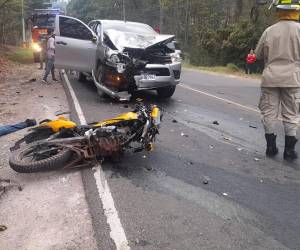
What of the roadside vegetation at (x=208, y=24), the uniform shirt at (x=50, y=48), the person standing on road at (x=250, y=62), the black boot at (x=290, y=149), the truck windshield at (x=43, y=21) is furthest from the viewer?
the roadside vegetation at (x=208, y=24)

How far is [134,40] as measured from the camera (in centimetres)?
1013

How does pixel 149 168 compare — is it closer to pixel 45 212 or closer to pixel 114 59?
pixel 45 212

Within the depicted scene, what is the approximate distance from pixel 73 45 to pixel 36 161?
6807mm

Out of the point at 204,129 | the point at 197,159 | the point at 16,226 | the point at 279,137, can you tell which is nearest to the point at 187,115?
the point at 204,129

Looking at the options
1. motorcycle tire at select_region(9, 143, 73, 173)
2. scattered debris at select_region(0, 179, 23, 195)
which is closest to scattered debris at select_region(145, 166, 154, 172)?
motorcycle tire at select_region(9, 143, 73, 173)

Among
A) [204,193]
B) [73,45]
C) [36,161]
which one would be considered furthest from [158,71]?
[204,193]

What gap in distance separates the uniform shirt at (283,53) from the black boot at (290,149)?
751 mm

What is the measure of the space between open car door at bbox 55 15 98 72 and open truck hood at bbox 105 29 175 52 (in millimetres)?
866

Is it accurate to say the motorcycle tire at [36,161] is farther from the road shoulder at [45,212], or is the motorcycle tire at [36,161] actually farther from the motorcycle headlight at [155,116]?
the motorcycle headlight at [155,116]

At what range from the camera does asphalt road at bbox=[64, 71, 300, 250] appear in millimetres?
3750

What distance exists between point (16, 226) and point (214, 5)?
4155 cm

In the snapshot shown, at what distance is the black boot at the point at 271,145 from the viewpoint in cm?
611

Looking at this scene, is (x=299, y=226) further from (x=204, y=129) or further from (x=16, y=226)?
(x=204, y=129)

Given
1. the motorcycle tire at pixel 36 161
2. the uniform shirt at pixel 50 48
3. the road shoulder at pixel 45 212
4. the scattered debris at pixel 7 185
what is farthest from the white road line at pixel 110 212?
the uniform shirt at pixel 50 48
